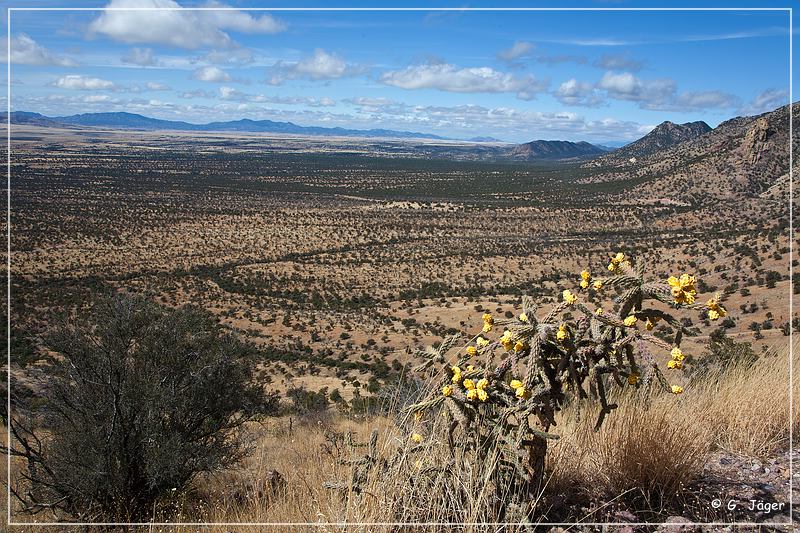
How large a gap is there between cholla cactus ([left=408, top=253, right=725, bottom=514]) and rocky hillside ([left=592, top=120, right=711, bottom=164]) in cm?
14670

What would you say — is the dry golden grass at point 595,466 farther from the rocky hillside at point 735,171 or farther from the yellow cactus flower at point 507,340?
the rocky hillside at point 735,171

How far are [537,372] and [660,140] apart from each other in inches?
6822

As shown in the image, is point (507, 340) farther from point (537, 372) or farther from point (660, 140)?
point (660, 140)

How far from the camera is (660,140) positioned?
158 m

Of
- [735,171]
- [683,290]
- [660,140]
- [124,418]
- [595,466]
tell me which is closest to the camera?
[683,290]

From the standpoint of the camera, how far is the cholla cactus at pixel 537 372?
2.79 metres

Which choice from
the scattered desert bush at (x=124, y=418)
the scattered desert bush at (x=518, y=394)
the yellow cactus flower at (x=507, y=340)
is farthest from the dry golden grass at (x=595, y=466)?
the scattered desert bush at (x=124, y=418)

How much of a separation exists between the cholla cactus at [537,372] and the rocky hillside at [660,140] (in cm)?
14670

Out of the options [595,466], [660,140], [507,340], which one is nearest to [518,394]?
[507,340]

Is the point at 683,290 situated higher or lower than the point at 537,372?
higher

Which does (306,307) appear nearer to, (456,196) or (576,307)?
(576,307)

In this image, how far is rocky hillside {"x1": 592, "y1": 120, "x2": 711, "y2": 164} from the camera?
147 m

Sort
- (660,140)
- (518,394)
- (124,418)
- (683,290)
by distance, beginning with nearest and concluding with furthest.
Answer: (518,394) < (683,290) < (124,418) < (660,140)

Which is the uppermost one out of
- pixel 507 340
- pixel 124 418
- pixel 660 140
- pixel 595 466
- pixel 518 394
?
pixel 660 140
